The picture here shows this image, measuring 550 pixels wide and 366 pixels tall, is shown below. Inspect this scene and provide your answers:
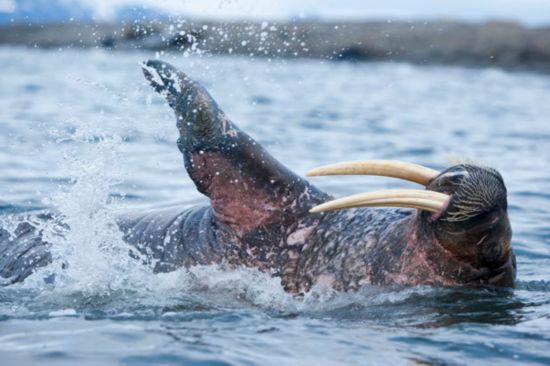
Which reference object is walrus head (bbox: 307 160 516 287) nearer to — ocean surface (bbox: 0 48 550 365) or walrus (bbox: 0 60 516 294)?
walrus (bbox: 0 60 516 294)

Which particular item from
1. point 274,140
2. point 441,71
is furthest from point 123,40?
point 274,140

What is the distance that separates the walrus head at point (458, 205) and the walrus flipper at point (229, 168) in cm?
66

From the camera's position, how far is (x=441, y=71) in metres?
38.5

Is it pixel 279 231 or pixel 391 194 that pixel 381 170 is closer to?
pixel 391 194

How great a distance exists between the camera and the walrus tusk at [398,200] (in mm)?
5699

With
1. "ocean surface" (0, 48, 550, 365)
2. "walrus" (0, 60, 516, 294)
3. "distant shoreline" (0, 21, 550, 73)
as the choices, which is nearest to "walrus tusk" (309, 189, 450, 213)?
"walrus" (0, 60, 516, 294)

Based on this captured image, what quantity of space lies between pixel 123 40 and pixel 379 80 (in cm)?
1971

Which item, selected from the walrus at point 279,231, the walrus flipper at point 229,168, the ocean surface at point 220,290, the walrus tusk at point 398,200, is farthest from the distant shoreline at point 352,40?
the walrus tusk at point 398,200

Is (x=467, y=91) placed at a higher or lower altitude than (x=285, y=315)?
higher

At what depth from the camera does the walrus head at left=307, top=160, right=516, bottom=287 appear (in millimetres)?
5699

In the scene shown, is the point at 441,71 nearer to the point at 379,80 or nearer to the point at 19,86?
the point at 379,80

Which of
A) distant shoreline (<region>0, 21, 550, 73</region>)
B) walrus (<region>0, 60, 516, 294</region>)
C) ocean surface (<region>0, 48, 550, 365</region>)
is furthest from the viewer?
distant shoreline (<region>0, 21, 550, 73</region>)

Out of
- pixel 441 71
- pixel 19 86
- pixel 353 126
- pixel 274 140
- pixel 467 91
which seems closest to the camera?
pixel 274 140

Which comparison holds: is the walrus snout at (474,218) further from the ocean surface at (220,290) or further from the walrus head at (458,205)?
the ocean surface at (220,290)
